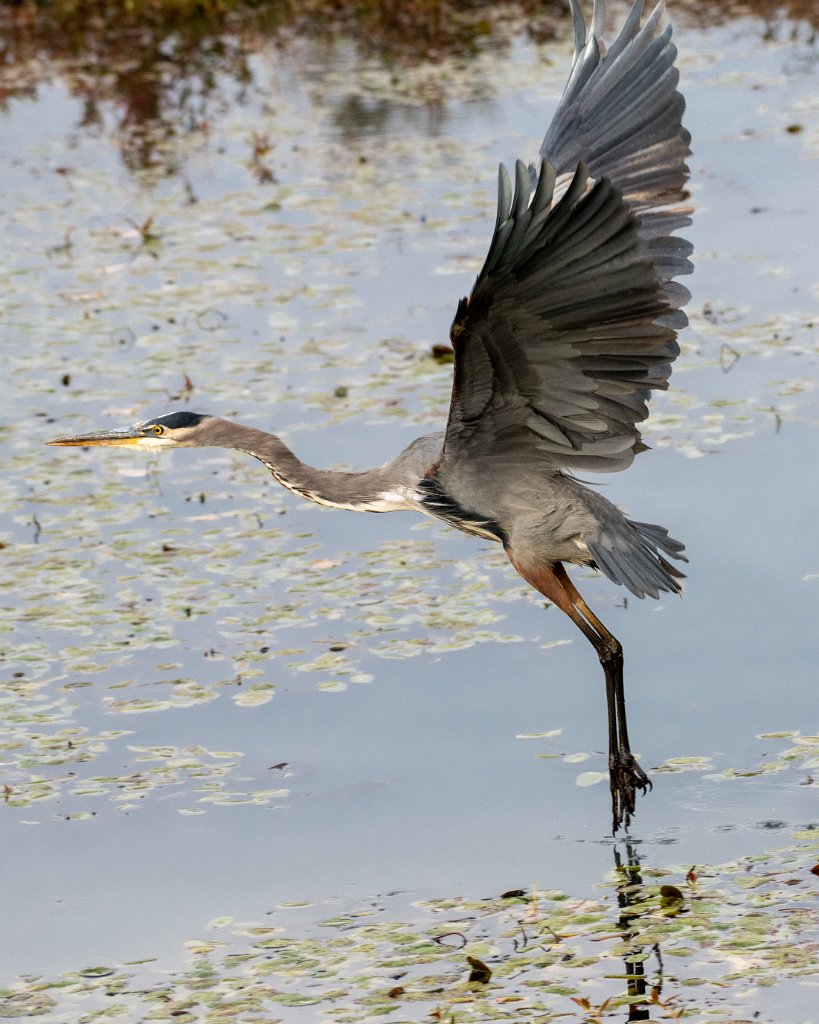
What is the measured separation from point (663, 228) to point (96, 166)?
8.10 metres

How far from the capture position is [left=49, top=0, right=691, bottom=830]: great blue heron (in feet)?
13.6

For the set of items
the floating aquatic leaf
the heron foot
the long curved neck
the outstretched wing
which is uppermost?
the outstretched wing

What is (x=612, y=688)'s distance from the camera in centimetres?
496

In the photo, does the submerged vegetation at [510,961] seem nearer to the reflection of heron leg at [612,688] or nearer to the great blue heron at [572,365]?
the reflection of heron leg at [612,688]

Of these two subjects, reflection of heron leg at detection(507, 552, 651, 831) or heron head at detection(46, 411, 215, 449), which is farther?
heron head at detection(46, 411, 215, 449)

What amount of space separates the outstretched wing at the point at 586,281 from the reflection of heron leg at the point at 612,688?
0.39 m

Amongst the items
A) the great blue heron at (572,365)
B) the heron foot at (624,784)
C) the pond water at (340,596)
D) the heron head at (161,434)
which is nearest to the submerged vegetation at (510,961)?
the pond water at (340,596)

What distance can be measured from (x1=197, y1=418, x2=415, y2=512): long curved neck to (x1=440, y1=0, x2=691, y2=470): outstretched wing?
0.32 m

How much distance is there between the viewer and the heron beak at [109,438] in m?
5.55

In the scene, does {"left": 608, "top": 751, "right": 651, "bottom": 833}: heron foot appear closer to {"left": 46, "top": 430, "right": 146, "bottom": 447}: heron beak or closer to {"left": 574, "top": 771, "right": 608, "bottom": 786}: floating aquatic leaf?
{"left": 574, "top": 771, "right": 608, "bottom": 786}: floating aquatic leaf

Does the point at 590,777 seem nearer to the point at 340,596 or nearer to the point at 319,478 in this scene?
the point at 319,478

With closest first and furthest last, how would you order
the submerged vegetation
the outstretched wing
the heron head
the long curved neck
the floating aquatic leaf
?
the submerged vegetation
the outstretched wing
the floating aquatic leaf
the long curved neck
the heron head

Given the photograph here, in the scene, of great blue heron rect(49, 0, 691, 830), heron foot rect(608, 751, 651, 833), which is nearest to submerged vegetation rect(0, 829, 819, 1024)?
heron foot rect(608, 751, 651, 833)

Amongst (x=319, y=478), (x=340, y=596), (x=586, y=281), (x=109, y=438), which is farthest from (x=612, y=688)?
(x=109, y=438)
